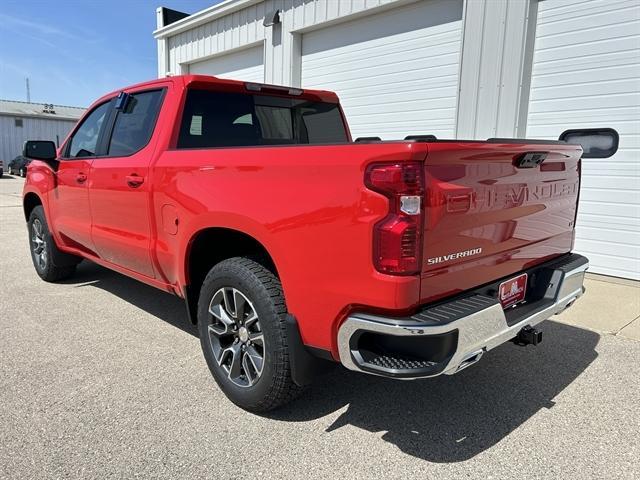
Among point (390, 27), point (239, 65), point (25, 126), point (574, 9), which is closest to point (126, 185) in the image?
point (574, 9)

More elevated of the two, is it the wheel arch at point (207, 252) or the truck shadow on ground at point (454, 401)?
the wheel arch at point (207, 252)

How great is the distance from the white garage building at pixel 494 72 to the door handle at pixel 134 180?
15.4ft

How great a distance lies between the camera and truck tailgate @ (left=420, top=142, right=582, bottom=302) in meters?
2.16

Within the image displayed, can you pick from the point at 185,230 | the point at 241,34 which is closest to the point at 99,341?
the point at 185,230

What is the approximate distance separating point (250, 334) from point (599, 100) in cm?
517

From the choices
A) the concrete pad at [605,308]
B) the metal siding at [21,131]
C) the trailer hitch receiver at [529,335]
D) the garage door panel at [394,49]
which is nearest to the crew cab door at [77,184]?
the trailer hitch receiver at [529,335]

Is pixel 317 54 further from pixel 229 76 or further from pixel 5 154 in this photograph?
pixel 5 154

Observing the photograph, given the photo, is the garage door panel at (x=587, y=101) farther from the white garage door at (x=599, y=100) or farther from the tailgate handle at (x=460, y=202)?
the tailgate handle at (x=460, y=202)

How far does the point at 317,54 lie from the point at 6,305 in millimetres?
6452

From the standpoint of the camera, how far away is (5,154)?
125 ft

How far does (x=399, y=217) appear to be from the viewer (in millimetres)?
2070

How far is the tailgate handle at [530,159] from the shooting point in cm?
257

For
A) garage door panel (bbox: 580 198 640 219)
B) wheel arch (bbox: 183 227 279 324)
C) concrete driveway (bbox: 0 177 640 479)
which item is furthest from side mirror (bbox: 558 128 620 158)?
wheel arch (bbox: 183 227 279 324)

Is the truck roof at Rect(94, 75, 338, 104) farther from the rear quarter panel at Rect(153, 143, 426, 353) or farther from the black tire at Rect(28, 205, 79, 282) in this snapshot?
the black tire at Rect(28, 205, 79, 282)
